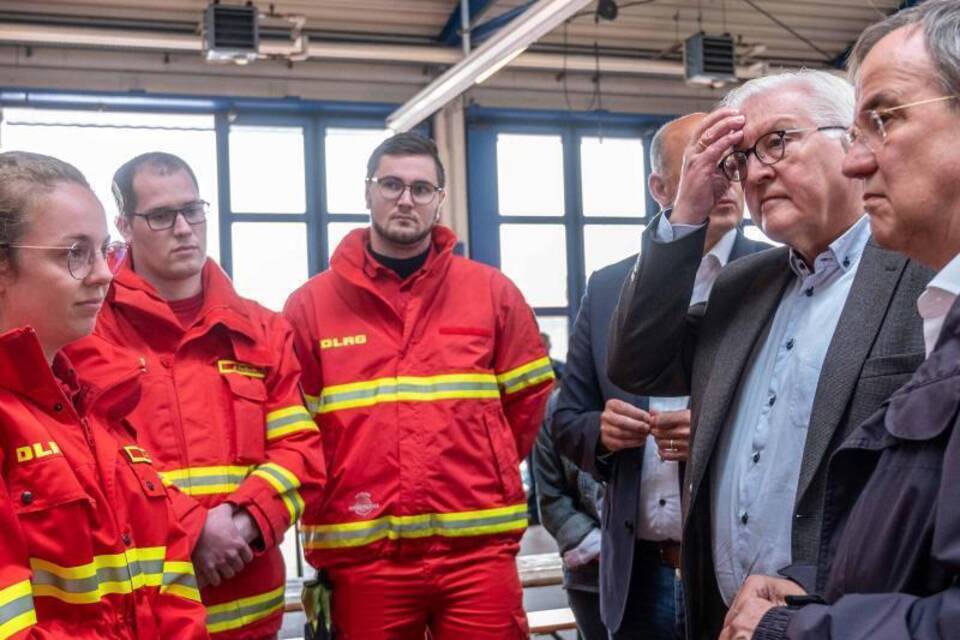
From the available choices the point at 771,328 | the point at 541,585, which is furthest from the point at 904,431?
the point at 541,585

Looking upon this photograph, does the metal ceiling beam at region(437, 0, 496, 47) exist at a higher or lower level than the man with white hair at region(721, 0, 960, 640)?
higher

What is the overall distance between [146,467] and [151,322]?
0.85 m

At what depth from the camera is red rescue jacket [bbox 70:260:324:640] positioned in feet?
8.88

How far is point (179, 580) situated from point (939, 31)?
158 centimetres

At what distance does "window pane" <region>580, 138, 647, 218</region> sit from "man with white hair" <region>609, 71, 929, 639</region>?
9.74 meters

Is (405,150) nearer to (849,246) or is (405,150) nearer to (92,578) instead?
(849,246)

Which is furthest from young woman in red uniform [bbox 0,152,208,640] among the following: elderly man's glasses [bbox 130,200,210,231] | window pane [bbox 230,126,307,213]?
window pane [bbox 230,126,307,213]

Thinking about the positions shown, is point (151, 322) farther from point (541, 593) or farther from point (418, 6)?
point (418, 6)

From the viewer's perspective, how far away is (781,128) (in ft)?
6.55

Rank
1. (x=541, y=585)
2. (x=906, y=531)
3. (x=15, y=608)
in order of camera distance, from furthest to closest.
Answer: (x=541, y=585) < (x=15, y=608) < (x=906, y=531)

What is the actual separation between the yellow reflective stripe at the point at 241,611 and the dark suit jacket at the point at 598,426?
0.86m

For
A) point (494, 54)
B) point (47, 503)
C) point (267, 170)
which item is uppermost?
point (494, 54)

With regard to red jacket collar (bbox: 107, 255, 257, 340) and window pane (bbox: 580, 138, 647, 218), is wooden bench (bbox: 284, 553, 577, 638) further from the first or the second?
window pane (bbox: 580, 138, 647, 218)

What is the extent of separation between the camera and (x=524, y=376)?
11.1 feet
